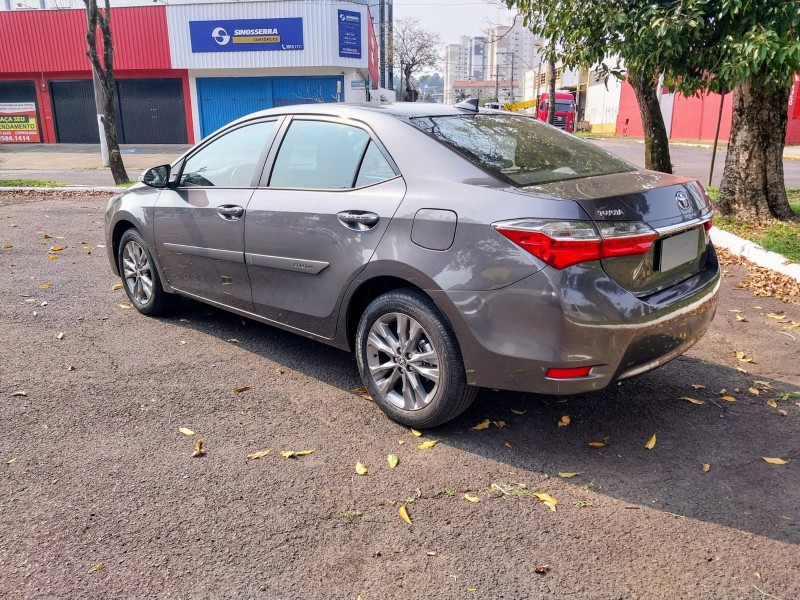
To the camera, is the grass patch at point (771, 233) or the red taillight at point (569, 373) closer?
the red taillight at point (569, 373)

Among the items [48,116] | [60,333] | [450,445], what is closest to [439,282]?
[450,445]

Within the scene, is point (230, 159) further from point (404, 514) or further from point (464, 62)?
point (464, 62)

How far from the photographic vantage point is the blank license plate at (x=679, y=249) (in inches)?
127

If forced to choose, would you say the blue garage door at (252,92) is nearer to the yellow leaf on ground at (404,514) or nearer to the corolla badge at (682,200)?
the corolla badge at (682,200)

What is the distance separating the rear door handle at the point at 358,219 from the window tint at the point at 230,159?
99cm

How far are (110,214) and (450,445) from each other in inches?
144

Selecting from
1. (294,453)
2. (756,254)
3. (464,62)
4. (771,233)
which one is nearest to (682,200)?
(294,453)

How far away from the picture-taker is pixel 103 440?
3.44 meters

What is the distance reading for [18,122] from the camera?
3094 centimetres

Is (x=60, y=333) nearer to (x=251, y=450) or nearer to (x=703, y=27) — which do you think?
(x=251, y=450)

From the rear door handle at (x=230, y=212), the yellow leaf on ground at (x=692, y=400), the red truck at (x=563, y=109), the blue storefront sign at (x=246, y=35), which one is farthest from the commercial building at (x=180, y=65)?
the yellow leaf on ground at (x=692, y=400)

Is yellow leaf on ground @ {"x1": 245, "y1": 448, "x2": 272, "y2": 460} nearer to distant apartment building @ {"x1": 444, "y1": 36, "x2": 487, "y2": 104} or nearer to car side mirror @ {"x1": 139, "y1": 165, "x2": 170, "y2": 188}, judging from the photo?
car side mirror @ {"x1": 139, "y1": 165, "x2": 170, "y2": 188}

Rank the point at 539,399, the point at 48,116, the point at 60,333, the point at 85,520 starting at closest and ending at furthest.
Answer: the point at 85,520
the point at 539,399
the point at 60,333
the point at 48,116

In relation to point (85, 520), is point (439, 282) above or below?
above
